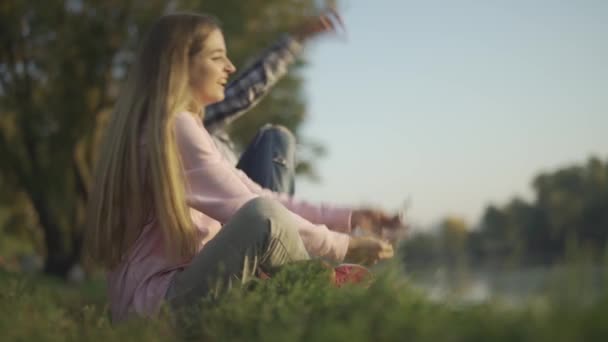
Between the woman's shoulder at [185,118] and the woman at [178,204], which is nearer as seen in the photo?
the woman at [178,204]

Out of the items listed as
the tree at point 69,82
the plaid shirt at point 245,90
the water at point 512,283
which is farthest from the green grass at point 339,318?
the tree at point 69,82

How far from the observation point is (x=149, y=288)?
298 centimetres

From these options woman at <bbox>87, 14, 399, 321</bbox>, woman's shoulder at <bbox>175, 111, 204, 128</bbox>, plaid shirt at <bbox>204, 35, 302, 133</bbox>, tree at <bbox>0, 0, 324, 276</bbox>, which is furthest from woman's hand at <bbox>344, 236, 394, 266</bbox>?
tree at <bbox>0, 0, 324, 276</bbox>

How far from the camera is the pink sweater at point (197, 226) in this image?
2.98 m

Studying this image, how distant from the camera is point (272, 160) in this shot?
3883 mm

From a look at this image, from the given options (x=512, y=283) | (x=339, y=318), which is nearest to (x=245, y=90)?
(x=339, y=318)

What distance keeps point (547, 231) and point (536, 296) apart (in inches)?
1455

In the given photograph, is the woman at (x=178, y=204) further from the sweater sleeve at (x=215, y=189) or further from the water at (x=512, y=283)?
the water at (x=512, y=283)

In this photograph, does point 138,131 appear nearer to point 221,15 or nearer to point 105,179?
→ point 105,179

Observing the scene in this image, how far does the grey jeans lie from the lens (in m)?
2.67

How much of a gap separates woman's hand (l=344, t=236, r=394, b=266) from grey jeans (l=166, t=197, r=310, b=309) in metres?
0.24

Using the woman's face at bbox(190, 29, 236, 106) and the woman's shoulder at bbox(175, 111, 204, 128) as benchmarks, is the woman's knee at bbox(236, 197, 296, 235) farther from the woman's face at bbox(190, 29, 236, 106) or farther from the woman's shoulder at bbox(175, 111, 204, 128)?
the woman's face at bbox(190, 29, 236, 106)

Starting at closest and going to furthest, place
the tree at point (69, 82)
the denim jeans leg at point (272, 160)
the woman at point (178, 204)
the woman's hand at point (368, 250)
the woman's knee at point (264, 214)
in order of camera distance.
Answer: the woman's knee at point (264, 214) < the woman at point (178, 204) < the woman's hand at point (368, 250) < the denim jeans leg at point (272, 160) < the tree at point (69, 82)

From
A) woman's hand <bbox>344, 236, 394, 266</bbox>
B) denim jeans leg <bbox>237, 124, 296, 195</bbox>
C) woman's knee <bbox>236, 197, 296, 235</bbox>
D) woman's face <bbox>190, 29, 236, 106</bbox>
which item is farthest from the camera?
denim jeans leg <bbox>237, 124, 296, 195</bbox>
